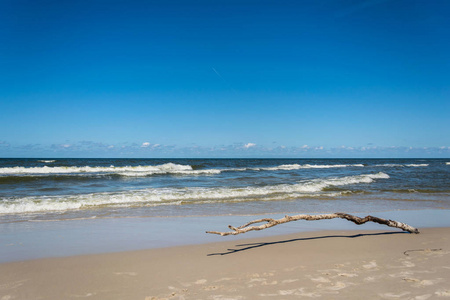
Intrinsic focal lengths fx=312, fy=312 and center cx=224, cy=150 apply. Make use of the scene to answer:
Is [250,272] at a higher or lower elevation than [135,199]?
higher

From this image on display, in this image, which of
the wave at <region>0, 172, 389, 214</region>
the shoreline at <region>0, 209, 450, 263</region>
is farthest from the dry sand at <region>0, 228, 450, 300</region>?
the wave at <region>0, 172, 389, 214</region>

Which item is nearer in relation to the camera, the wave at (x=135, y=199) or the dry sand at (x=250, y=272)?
the dry sand at (x=250, y=272)

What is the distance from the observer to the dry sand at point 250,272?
3.76 m

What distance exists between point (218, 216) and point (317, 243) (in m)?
3.82

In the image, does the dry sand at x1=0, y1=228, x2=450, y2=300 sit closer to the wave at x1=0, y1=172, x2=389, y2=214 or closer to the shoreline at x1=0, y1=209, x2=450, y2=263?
the shoreline at x1=0, y1=209, x2=450, y2=263

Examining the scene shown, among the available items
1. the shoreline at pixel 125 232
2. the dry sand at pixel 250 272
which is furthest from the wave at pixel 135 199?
the dry sand at pixel 250 272

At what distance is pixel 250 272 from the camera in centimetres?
451

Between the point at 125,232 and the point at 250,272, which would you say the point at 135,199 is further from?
the point at 250,272

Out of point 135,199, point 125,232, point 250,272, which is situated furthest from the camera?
point 135,199

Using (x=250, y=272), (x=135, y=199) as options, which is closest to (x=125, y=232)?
(x=250, y=272)

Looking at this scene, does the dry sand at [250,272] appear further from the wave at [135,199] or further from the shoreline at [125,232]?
the wave at [135,199]

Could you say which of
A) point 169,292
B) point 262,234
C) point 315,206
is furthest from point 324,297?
point 315,206

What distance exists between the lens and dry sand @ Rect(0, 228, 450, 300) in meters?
3.76

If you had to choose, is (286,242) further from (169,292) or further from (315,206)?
(315,206)
